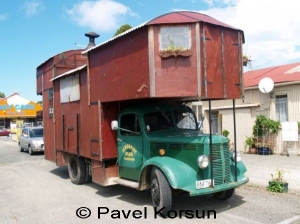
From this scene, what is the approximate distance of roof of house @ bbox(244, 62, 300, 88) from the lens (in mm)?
14359

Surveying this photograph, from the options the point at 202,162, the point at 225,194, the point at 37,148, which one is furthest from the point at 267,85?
the point at 37,148

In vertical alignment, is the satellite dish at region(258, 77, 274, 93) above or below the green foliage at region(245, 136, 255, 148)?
above

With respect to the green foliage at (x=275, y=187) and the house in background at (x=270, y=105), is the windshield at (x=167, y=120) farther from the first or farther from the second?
the house in background at (x=270, y=105)

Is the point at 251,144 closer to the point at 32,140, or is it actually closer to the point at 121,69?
the point at 121,69

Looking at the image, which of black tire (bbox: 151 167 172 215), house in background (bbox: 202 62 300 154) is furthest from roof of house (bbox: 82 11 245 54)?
house in background (bbox: 202 62 300 154)

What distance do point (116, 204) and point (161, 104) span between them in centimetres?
242

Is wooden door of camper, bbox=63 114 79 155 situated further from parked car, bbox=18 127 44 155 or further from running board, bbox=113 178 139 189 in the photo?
parked car, bbox=18 127 44 155

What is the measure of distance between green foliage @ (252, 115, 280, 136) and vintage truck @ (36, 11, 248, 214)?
8083 millimetres

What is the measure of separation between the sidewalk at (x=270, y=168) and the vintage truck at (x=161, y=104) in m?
2.39

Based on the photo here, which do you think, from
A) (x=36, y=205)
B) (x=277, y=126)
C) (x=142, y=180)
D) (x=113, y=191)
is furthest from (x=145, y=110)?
(x=277, y=126)

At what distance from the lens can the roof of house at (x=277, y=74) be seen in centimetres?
1436

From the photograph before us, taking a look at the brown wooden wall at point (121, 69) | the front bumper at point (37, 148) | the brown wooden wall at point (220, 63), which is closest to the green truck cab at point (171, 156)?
the brown wooden wall at point (121, 69)

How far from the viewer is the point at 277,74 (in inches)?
627

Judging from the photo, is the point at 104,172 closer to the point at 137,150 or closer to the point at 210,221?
the point at 137,150
